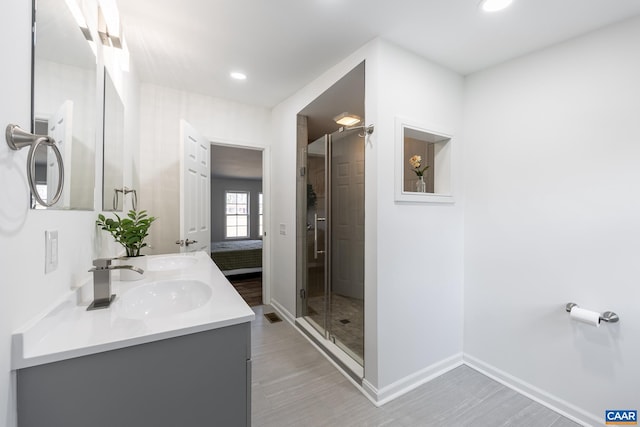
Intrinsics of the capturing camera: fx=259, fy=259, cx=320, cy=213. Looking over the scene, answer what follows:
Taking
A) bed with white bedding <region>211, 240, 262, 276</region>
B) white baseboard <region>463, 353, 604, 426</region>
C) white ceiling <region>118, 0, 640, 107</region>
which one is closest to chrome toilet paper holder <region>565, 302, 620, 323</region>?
white baseboard <region>463, 353, 604, 426</region>

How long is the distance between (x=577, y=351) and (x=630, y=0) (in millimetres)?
2035

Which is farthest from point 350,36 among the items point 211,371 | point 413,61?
point 211,371

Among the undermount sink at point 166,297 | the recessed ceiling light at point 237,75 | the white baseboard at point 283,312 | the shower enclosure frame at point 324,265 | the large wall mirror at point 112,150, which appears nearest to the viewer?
the undermount sink at point 166,297

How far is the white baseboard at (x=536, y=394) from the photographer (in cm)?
161

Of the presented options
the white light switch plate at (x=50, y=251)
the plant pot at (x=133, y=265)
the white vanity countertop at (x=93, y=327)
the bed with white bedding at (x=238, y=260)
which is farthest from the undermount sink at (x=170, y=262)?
the bed with white bedding at (x=238, y=260)

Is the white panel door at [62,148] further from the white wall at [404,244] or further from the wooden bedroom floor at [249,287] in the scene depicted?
the wooden bedroom floor at [249,287]

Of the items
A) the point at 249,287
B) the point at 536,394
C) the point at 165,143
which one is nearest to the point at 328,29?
the point at 165,143

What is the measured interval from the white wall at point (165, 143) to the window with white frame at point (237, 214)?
5.43 m

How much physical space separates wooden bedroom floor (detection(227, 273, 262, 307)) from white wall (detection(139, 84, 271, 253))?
1356 millimetres

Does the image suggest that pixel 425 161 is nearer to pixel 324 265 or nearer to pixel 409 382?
pixel 324 265

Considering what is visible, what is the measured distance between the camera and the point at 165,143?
2707mm

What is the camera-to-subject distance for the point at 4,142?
64 centimetres

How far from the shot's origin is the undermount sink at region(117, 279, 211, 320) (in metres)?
1.19

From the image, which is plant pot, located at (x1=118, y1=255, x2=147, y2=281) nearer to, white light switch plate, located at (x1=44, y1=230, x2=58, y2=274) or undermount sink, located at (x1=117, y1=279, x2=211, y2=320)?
undermount sink, located at (x1=117, y1=279, x2=211, y2=320)
